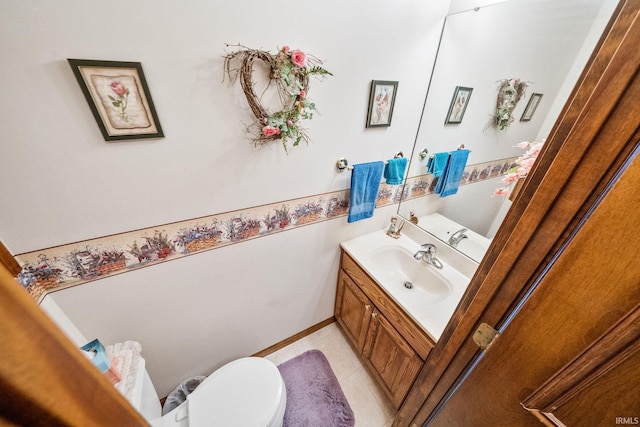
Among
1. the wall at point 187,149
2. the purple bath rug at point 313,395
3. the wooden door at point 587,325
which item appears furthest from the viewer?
the purple bath rug at point 313,395

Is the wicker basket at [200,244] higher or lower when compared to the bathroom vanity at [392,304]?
higher

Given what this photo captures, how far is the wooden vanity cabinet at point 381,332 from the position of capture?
1.08 meters

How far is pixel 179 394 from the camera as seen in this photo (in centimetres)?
126

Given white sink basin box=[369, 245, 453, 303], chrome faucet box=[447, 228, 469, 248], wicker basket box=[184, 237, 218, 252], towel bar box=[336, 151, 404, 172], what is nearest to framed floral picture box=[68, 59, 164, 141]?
wicker basket box=[184, 237, 218, 252]

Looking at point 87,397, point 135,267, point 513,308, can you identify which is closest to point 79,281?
point 135,267

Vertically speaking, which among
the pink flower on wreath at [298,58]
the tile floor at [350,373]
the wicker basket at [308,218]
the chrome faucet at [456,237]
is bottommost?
the tile floor at [350,373]

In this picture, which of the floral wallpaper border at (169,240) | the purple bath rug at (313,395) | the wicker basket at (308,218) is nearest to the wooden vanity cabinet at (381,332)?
the purple bath rug at (313,395)

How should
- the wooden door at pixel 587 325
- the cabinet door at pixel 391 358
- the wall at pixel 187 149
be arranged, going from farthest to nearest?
the cabinet door at pixel 391 358, the wall at pixel 187 149, the wooden door at pixel 587 325

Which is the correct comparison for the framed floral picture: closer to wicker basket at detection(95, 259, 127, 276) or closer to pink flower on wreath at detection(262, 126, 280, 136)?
pink flower on wreath at detection(262, 126, 280, 136)

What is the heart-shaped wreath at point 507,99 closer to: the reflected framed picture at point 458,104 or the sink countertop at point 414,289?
the reflected framed picture at point 458,104

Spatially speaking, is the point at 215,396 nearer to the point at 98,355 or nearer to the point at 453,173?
the point at 98,355

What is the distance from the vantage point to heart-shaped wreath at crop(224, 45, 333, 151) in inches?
32.3

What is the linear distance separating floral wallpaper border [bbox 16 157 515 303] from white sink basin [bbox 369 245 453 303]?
413 millimetres

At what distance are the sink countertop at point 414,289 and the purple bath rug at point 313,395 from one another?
0.80m
